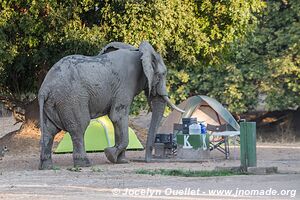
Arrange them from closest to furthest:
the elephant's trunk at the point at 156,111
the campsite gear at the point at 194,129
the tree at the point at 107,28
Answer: the elephant's trunk at the point at 156,111 → the campsite gear at the point at 194,129 → the tree at the point at 107,28

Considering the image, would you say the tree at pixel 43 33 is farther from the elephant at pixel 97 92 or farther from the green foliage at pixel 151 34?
the elephant at pixel 97 92

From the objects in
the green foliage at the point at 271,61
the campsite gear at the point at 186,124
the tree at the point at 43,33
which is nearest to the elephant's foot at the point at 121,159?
the campsite gear at the point at 186,124

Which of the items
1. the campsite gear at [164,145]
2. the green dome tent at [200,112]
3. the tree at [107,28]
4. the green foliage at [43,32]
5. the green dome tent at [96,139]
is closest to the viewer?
the campsite gear at [164,145]

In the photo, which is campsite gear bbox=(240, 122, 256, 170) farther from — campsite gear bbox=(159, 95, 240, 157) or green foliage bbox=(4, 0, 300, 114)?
campsite gear bbox=(159, 95, 240, 157)

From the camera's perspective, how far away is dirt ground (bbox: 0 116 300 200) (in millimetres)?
12086

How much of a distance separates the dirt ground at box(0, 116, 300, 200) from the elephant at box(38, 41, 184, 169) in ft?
2.12

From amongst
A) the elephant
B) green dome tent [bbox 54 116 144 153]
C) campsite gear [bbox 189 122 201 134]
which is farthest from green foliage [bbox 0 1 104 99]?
campsite gear [bbox 189 122 201 134]

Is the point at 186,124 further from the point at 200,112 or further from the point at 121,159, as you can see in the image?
the point at 200,112

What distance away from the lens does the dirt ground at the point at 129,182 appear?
1209cm

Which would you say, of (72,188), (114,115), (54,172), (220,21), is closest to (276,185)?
(72,188)

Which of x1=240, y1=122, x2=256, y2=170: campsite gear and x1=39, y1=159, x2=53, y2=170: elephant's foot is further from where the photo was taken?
x1=39, y1=159, x2=53, y2=170: elephant's foot

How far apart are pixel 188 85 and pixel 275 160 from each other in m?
12.4

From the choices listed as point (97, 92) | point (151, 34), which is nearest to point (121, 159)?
point (97, 92)

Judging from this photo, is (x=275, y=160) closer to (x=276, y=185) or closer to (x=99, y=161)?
(x=99, y=161)
